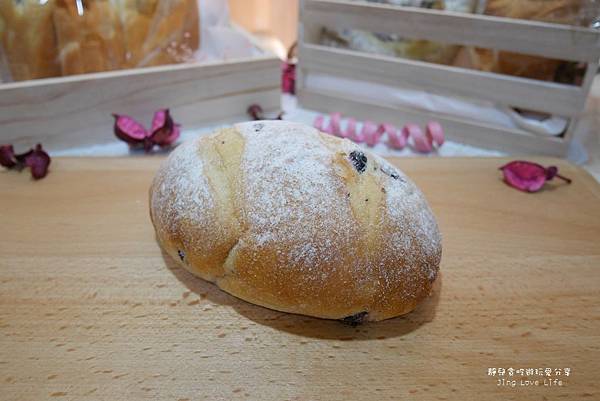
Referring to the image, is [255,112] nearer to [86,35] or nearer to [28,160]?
[86,35]

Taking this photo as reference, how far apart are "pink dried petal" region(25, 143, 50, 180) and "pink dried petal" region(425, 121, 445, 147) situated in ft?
3.45

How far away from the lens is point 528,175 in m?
1.21

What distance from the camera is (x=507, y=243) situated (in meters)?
1.00

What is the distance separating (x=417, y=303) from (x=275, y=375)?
0.26 m

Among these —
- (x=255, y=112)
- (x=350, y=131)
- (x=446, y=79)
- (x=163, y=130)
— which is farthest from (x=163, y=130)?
(x=446, y=79)

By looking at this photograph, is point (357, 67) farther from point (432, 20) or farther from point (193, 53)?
point (193, 53)

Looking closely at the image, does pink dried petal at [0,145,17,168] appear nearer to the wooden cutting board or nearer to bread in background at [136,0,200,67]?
the wooden cutting board

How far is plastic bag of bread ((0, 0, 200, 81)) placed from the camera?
49.4 inches

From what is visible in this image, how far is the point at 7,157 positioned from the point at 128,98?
1.13ft

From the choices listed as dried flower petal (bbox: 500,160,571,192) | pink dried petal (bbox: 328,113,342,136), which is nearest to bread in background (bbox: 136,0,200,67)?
pink dried petal (bbox: 328,113,342,136)

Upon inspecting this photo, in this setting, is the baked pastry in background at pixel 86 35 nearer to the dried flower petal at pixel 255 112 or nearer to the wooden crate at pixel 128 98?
the wooden crate at pixel 128 98

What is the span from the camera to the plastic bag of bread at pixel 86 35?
4.11 ft

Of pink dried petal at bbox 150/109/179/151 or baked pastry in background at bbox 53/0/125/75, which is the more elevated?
baked pastry in background at bbox 53/0/125/75

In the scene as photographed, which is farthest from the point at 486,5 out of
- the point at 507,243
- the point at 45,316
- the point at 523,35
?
the point at 45,316
